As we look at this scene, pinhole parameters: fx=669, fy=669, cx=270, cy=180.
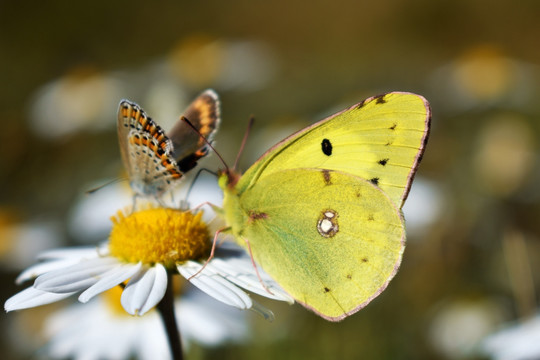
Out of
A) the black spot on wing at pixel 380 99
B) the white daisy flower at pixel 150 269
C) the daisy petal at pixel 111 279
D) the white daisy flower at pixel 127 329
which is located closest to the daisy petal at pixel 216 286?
the white daisy flower at pixel 150 269

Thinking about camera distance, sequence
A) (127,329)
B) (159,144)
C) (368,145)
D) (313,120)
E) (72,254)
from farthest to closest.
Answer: (313,120) < (127,329) < (72,254) < (368,145) < (159,144)

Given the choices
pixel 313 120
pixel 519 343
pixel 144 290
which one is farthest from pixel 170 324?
pixel 313 120

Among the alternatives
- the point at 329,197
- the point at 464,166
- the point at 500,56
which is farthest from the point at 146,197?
the point at 500,56

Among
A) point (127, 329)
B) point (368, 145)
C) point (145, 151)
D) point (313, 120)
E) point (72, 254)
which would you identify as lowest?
point (313, 120)

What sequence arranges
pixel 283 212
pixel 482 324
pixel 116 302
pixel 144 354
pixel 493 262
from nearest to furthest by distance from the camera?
1. pixel 283 212
2. pixel 144 354
3. pixel 116 302
4. pixel 482 324
5. pixel 493 262

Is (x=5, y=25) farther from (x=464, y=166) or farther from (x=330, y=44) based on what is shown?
(x=464, y=166)

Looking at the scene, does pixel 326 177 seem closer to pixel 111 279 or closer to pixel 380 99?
pixel 380 99

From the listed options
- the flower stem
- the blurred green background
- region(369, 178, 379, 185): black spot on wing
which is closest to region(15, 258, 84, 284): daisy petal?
the flower stem
